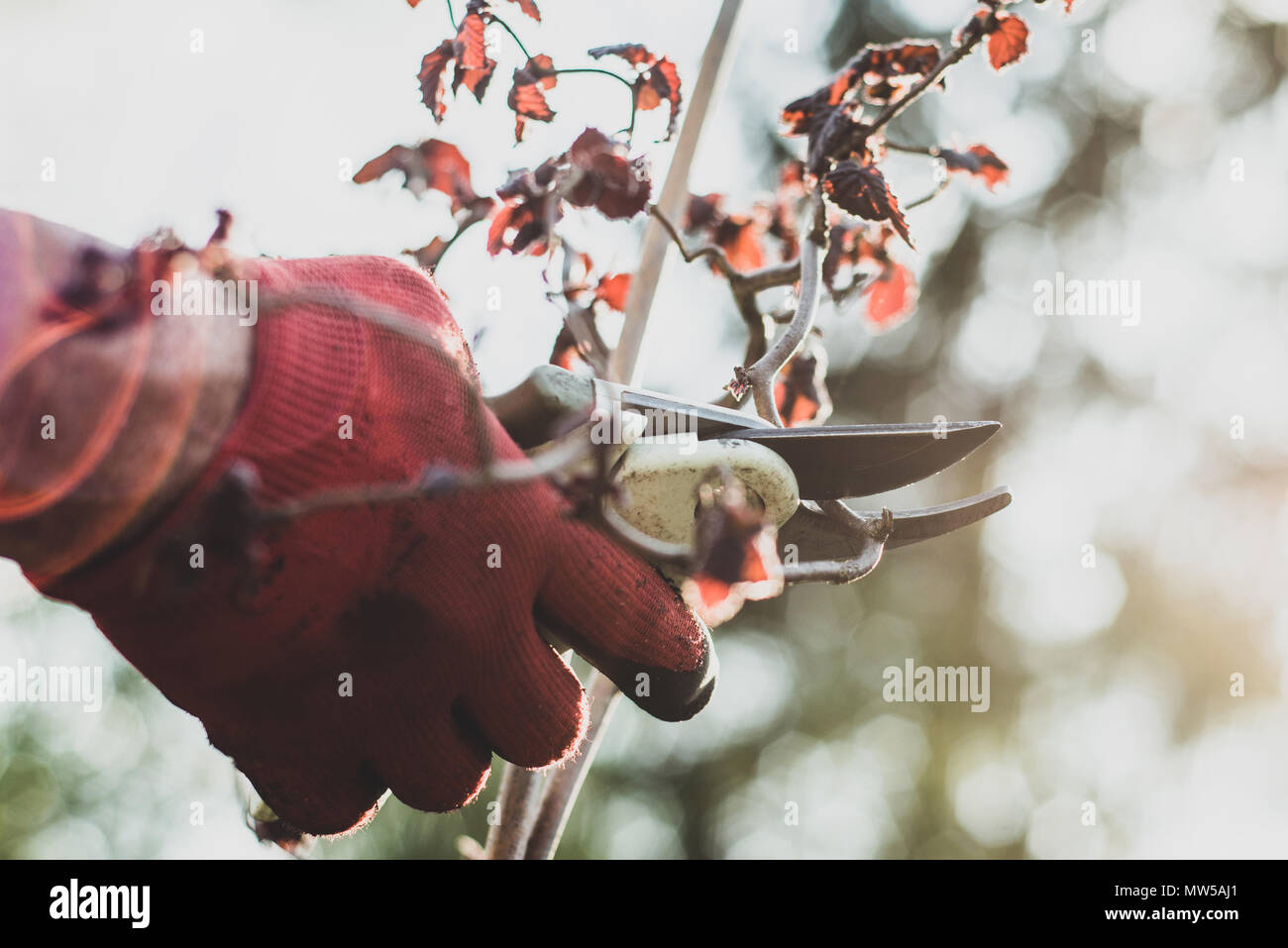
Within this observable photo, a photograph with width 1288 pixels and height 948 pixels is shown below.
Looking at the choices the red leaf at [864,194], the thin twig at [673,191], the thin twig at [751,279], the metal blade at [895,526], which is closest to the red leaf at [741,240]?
the thin twig at [673,191]

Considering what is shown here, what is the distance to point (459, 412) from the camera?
41.7 inches

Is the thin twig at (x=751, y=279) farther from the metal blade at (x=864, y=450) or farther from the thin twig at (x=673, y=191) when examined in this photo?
the metal blade at (x=864, y=450)

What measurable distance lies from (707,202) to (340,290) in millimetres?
1304

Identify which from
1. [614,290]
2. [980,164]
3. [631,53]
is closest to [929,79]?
[980,164]

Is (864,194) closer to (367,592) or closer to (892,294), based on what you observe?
(892,294)

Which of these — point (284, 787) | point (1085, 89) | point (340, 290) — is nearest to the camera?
point (340, 290)

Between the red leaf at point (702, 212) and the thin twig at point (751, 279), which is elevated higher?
the red leaf at point (702, 212)

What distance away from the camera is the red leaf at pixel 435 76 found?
5.45ft

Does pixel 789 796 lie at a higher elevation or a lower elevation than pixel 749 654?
lower

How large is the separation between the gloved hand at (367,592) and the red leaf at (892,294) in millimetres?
1153

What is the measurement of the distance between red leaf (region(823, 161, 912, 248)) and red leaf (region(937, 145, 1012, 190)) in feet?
1.69
